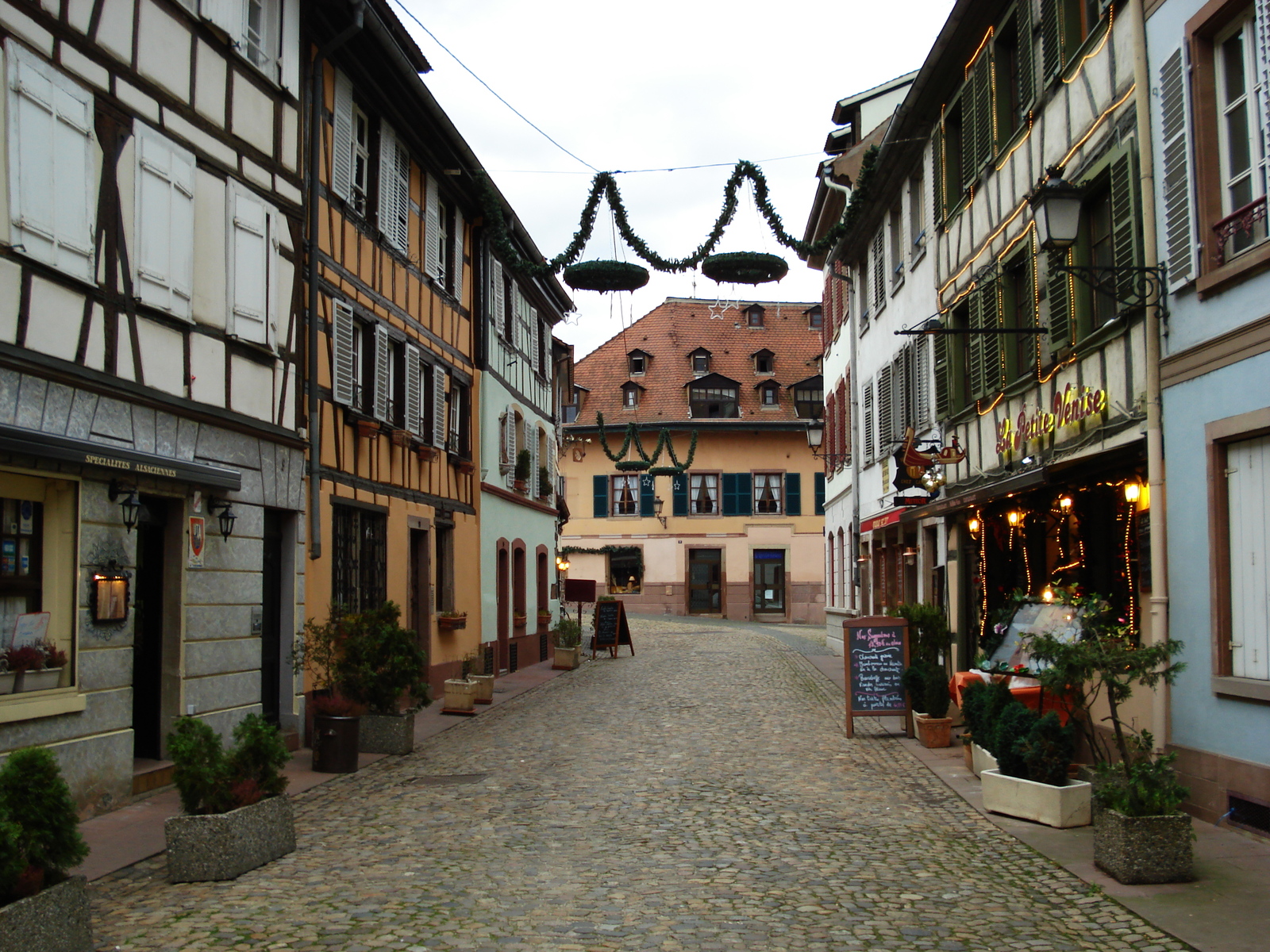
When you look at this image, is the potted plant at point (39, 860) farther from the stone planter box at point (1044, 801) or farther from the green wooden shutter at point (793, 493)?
the green wooden shutter at point (793, 493)

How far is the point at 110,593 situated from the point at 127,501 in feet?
2.33

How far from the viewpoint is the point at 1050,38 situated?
12.1 metres

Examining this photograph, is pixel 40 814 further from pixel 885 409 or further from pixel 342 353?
pixel 885 409

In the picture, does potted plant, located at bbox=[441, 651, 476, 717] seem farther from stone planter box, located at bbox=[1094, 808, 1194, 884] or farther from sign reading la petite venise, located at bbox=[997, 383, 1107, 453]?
stone planter box, located at bbox=[1094, 808, 1194, 884]

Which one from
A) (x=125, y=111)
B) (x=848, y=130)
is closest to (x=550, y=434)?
(x=848, y=130)

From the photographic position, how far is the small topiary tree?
208 inches

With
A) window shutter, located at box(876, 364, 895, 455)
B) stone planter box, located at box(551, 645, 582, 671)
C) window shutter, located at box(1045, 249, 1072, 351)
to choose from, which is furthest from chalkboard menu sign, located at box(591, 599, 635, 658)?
window shutter, located at box(1045, 249, 1072, 351)

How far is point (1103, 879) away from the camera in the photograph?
6938 mm

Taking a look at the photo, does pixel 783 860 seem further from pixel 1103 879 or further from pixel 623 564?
pixel 623 564

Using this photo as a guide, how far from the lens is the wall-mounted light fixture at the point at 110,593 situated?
921 centimetres

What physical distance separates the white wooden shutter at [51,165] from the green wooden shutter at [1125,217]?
314 inches

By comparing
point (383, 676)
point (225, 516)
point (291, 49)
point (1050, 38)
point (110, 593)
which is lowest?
point (383, 676)

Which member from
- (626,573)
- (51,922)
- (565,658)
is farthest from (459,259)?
(626,573)

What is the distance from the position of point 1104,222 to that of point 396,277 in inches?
367
